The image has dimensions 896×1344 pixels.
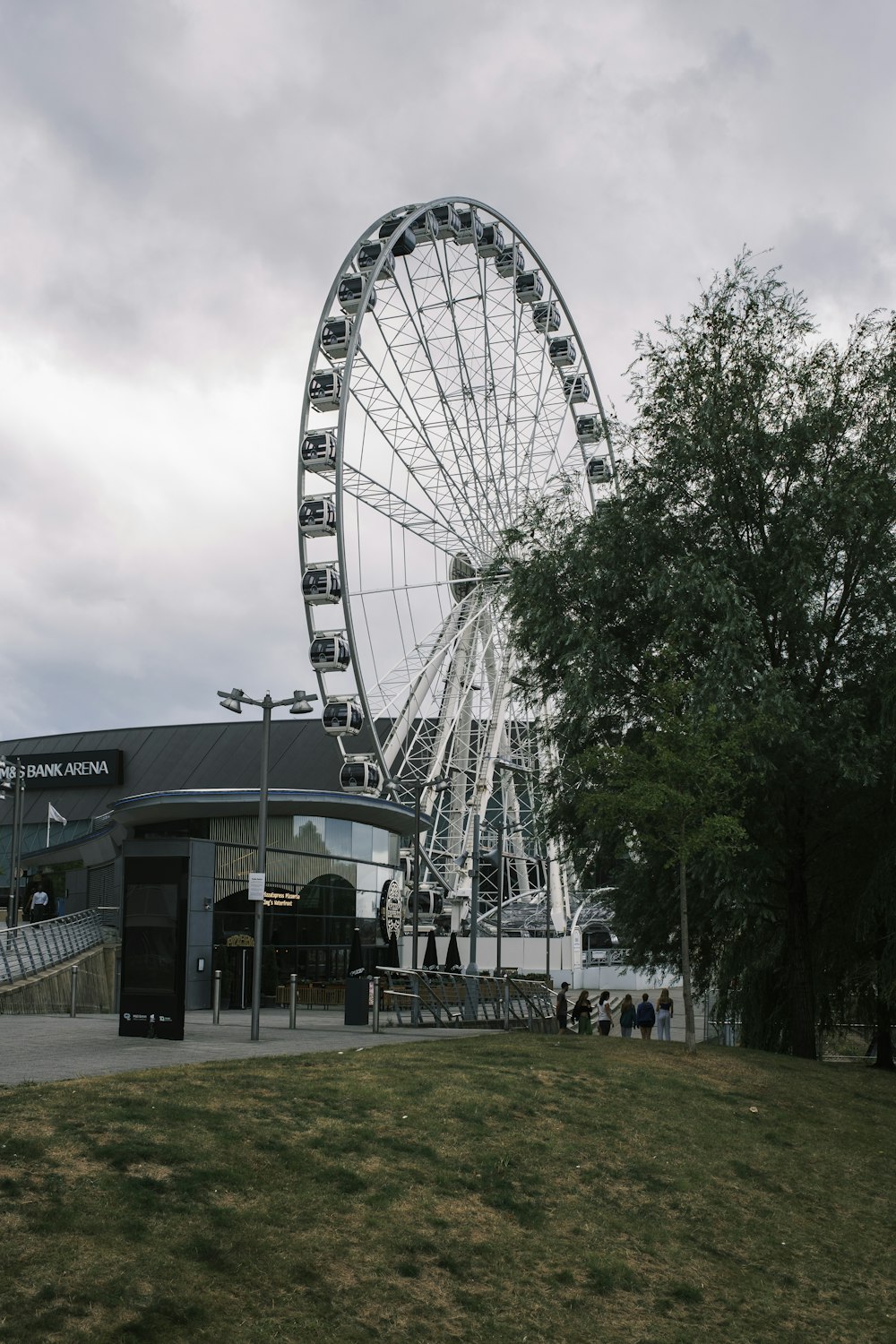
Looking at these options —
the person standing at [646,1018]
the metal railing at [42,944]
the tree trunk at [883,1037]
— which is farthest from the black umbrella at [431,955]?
the tree trunk at [883,1037]

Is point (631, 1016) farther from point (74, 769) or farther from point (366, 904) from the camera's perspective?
point (74, 769)

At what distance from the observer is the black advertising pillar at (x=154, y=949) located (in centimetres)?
2239

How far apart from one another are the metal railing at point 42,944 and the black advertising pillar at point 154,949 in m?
8.17

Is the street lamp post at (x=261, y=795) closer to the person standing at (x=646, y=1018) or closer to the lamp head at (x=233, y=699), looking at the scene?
the lamp head at (x=233, y=699)

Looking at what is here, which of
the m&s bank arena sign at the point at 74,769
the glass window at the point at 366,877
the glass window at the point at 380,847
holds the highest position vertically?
the m&s bank arena sign at the point at 74,769

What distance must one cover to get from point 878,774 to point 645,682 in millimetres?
5268

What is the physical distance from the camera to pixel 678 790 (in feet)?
80.5

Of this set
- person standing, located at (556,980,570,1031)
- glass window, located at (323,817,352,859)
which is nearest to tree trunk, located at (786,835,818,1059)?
person standing, located at (556,980,570,1031)

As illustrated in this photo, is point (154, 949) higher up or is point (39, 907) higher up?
point (39, 907)

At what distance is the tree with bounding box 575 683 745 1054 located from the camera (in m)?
23.8

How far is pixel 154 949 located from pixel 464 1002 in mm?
11440

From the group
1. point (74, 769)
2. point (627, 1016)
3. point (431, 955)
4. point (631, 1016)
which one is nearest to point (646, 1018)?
point (627, 1016)

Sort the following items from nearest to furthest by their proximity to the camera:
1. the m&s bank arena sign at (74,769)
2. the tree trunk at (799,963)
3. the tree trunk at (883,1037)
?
1. the tree trunk at (799,963)
2. the tree trunk at (883,1037)
3. the m&s bank arena sign at (74,769)

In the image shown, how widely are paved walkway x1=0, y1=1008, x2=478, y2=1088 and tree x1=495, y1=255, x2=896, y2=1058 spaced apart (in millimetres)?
6654
